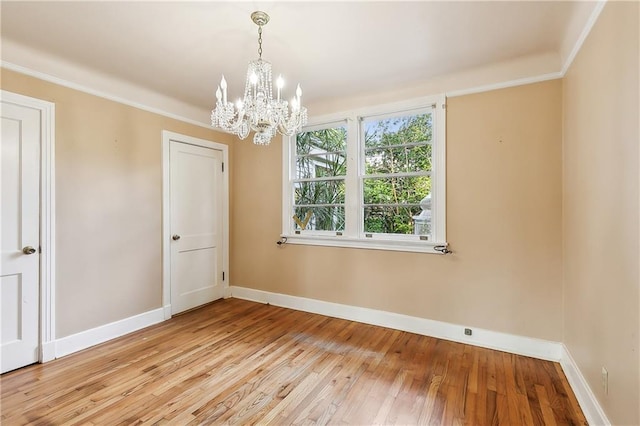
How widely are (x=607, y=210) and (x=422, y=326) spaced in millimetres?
1922

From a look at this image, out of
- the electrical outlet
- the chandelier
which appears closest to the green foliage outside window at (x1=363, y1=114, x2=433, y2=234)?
the chandelier

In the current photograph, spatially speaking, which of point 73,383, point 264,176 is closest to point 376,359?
point 73,383

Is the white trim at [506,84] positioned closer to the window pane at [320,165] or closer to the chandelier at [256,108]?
the window pane at [320,165]

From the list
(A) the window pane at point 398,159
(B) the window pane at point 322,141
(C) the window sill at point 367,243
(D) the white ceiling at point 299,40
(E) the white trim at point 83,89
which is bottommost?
(C) the window sill at point 367,243

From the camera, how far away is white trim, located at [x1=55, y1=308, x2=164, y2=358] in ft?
8.56

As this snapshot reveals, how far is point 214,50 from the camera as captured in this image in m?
2.40

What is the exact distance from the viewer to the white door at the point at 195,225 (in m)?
3.58

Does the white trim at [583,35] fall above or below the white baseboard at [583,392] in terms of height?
above

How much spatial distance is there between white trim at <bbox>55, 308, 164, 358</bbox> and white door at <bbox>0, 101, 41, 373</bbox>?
0.63 feet

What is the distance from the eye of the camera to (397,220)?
321 cm

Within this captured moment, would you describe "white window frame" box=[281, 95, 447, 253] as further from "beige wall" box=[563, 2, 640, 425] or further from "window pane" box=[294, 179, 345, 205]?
"beige wall" box=[563, 2, 640, 425]

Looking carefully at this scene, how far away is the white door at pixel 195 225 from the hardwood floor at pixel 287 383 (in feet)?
2.55

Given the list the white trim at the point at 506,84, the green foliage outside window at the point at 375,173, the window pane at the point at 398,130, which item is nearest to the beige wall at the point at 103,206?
the green foliage outside window at the point at 375,173

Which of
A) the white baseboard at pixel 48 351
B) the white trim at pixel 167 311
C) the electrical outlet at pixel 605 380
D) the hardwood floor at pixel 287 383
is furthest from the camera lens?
the white trim at pixel 167 311
